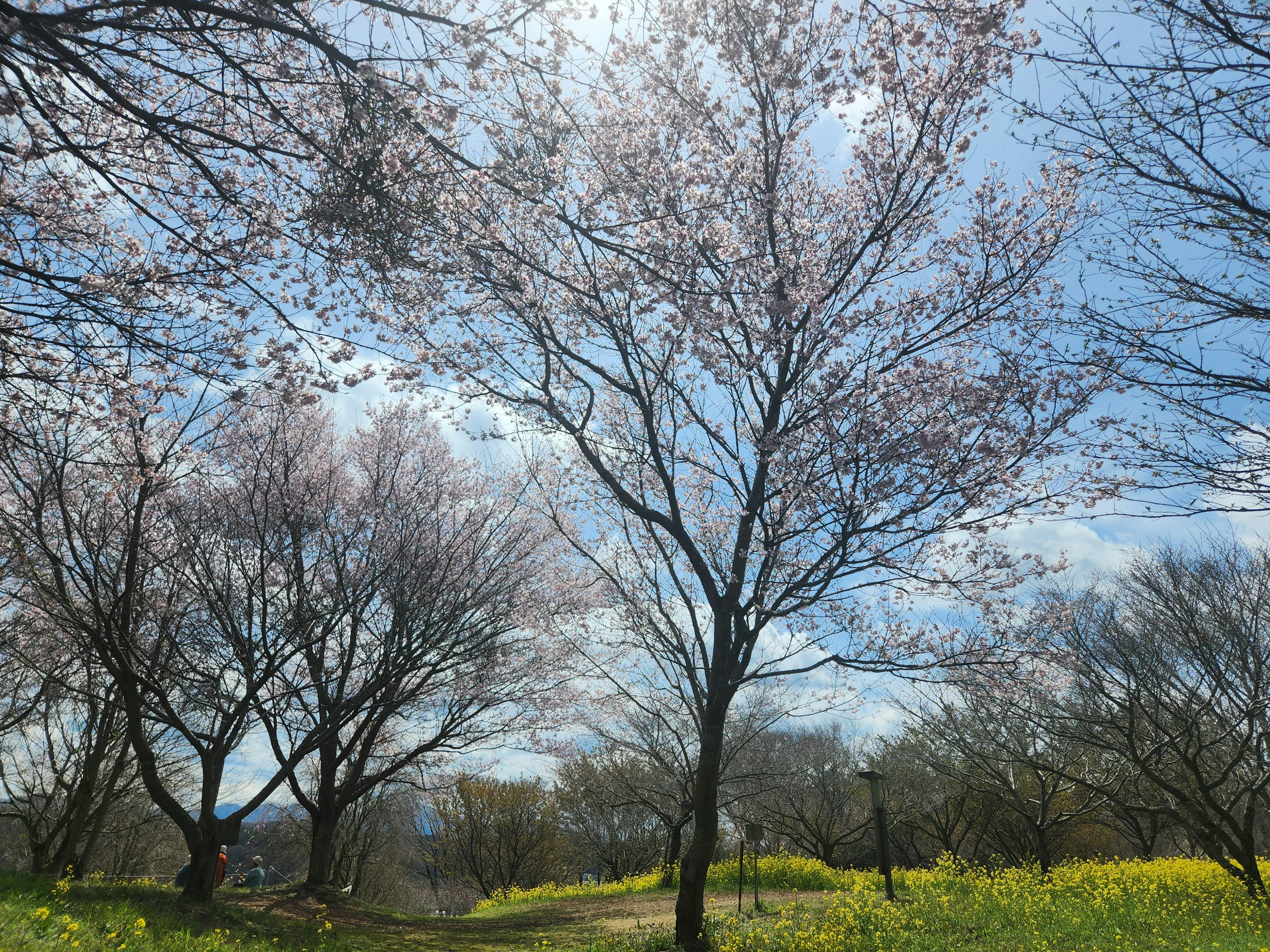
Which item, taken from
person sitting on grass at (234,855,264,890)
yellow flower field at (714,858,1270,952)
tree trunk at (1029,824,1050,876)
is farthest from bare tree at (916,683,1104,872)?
person sitting on grass at (234,855,264,890)

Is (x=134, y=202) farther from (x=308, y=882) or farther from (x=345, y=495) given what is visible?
(x=308, y=882)

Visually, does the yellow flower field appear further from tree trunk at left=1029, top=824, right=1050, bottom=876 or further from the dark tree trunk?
the dark tree trunk

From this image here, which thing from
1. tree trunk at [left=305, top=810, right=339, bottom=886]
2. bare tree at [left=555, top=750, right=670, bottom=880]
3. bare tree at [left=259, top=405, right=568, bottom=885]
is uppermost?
bare tree at [left=259, top=405, right=568, bottom=885]

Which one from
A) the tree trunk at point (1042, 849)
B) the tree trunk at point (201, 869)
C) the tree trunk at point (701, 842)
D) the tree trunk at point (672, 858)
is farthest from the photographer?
the tree trunk at point (1042, 849)

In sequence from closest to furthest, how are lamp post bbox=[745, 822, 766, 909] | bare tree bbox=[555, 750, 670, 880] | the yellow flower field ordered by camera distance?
the yellow flower field, lamp post bbox=[745, 822, 766, 909], bare tree bbox=[555, 750, 670, 880]

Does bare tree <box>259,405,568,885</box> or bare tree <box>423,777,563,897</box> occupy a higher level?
bare tree <box>259,405,568,885</box>

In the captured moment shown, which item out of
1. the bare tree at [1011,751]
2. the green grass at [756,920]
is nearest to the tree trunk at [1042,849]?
the bare tree at [1011,751]

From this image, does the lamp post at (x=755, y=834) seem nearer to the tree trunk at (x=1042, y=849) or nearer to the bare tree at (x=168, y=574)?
the bare tree at (x=168, y=574)

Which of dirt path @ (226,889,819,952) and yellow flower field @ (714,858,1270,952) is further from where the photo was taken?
dirt path @ (226,889,819,952)

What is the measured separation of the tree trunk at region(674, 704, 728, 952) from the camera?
780 cm

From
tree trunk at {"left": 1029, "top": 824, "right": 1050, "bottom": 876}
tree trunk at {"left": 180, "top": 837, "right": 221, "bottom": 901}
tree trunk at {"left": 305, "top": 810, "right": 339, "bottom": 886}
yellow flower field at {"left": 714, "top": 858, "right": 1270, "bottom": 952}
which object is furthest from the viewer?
tree trunk at {"left": 1029, "top": 824, "right": 1050, "bottom": 876}

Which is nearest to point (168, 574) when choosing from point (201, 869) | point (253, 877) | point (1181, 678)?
point (201, 869)

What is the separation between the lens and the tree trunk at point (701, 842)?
7.80 meters

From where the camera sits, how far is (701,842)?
7.98 metres
